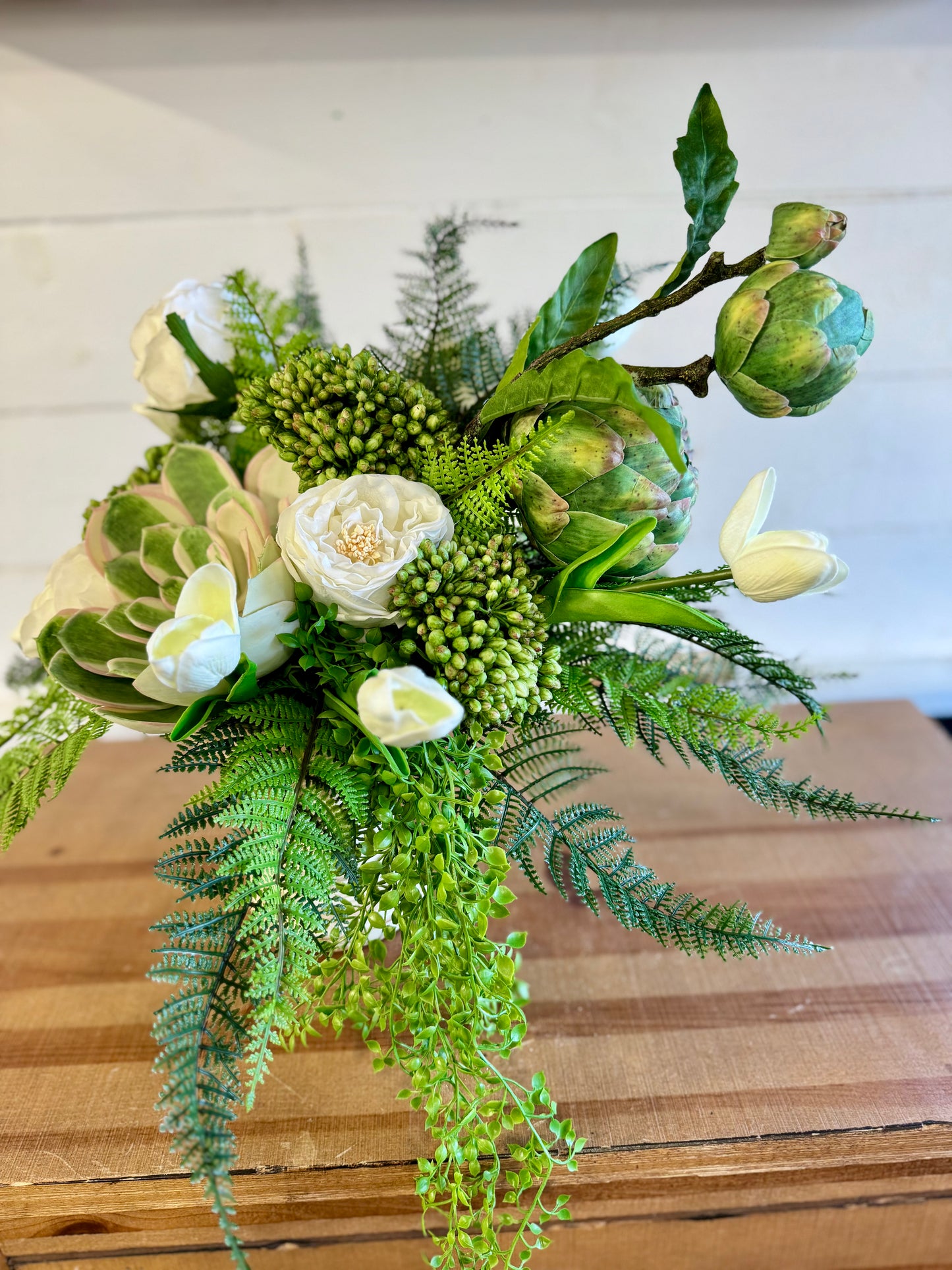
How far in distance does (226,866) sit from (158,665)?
0.10 m

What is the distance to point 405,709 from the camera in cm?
35

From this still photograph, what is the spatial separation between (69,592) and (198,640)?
168 mm

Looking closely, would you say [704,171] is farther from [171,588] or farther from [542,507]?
[171,588]

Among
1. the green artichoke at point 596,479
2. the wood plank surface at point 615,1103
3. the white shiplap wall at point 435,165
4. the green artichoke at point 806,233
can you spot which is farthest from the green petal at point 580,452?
the white shiplap wall at point 435,165

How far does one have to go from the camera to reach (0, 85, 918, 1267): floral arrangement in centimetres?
40

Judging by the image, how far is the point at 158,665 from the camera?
37 centimetres

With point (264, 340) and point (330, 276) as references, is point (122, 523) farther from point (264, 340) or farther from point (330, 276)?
point (330, 276)

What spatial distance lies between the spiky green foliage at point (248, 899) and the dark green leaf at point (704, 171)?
1.03 ft

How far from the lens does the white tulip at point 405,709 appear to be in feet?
1.12

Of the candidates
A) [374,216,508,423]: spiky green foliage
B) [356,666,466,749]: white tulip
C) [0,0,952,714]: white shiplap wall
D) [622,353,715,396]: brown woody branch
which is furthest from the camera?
[0,0,952,714]: white shiplap wall

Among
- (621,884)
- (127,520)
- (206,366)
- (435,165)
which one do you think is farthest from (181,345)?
(435,165)

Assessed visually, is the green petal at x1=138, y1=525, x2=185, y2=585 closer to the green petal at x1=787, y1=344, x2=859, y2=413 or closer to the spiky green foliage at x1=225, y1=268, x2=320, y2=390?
the spiky green foliage at x1=225, y1=268, x2=320, y2=390

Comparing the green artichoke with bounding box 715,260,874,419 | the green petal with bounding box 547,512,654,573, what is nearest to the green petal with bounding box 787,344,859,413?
the green artichoke with bounding box 715,260,874,419

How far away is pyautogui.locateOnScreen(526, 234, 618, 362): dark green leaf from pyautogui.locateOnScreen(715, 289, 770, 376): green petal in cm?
8
